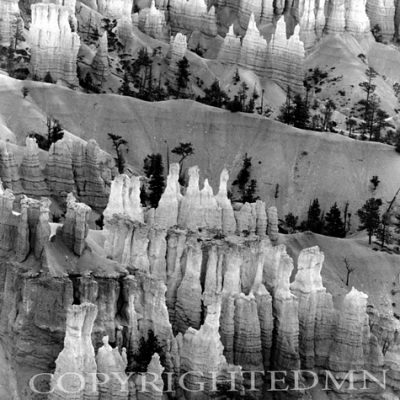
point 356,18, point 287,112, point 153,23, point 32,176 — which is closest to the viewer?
point 32,176

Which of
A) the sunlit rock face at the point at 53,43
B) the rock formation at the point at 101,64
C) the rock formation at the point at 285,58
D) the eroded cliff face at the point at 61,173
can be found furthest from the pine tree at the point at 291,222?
the rock formation at the point at 285,58

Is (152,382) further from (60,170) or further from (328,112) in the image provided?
(328,112)

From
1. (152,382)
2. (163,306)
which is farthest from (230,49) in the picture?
(152,382)

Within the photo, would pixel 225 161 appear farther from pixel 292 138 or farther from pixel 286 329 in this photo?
pixel 286 329

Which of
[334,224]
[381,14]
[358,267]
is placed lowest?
[358,267]

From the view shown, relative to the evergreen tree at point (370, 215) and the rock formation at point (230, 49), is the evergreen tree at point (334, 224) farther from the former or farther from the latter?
the rock formation at point (230, 49)

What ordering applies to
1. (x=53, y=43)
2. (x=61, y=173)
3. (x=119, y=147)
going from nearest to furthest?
(x=61, y=173) → (x=119, y=147) → (x=53, y=43)

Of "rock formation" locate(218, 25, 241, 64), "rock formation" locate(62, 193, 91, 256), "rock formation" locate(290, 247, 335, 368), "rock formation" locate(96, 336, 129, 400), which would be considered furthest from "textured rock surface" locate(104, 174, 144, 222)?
Answer: "rock formation" locate(218, 25, 241, 64)
